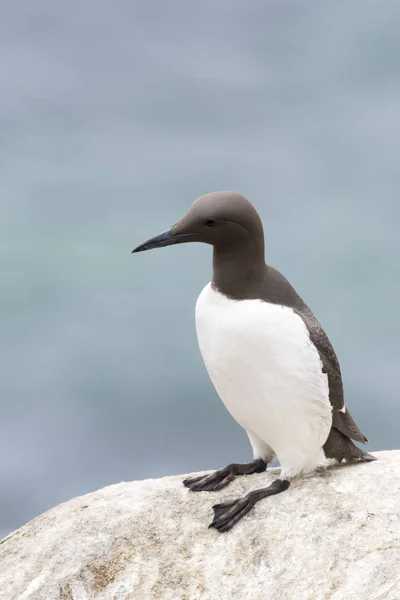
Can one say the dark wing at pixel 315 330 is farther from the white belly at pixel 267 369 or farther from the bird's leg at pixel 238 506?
the bird's leg at pixel 238 506

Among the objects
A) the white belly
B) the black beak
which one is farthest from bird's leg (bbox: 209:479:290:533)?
the black beak

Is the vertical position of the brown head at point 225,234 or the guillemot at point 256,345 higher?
the brown head at point 225,234

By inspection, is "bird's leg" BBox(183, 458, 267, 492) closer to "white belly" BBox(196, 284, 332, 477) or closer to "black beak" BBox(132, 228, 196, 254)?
"white belly" BBox(196, 284, 332, 477)

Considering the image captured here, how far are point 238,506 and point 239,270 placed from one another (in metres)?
1.62

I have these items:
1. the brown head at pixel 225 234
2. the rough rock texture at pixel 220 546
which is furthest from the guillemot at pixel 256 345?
the rough rock texture at pixel 220 546

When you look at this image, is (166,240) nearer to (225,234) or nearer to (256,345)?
(225,234)

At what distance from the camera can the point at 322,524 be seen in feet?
24.1

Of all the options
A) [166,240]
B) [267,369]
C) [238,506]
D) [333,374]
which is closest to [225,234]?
[166,240]

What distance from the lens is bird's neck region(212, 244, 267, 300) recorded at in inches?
292

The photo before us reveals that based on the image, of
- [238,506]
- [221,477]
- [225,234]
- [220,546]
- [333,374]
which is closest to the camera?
[225,234]

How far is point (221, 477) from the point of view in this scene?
8.12 meters

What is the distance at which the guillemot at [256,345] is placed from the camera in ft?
24.2

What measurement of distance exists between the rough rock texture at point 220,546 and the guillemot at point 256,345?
223mm

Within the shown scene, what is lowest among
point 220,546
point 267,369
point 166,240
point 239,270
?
point 220,546
